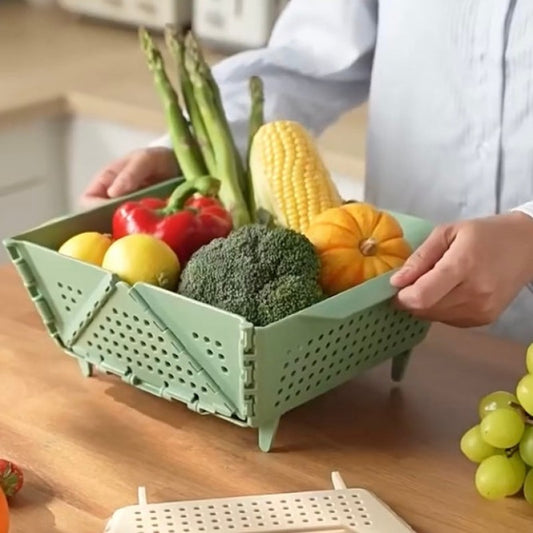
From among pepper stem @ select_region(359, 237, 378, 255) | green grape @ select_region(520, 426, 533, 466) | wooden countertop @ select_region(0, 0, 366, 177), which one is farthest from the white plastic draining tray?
wooden countertop @ select_region(0, 0, 366, 177)

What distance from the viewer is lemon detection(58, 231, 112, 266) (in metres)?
1.02

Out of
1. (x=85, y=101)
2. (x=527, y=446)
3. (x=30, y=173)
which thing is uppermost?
(x=527, y=446)

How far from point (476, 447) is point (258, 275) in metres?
0.21

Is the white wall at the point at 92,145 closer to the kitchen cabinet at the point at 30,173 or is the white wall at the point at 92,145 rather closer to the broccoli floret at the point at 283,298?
the kitchen cabinet at the point at 30,173

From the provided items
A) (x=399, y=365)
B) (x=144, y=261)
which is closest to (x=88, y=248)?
(x=144, y=261)

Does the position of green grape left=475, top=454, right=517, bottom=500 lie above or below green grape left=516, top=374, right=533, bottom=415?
below

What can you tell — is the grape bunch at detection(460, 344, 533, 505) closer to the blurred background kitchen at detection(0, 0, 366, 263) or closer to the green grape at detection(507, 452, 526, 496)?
the green grape at detection(507, 452, 526, 496)

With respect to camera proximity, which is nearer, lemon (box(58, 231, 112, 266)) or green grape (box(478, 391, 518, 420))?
green grape (box(478, 391, 518, 420))

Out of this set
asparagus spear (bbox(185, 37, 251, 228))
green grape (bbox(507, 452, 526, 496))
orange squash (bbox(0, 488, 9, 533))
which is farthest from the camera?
asparagus spear (bbox(185, 37, 251, 228))

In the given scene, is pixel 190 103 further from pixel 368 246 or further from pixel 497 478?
pixel 497 478

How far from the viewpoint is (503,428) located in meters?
0.87

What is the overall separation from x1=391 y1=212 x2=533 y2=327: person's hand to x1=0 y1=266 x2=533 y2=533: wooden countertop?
0.09 meters

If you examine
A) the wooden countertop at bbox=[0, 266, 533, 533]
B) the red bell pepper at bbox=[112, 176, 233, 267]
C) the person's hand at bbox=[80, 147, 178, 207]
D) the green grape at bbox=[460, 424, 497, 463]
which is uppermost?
the red bell pepper at bbox=[112, 176, 233, 267]

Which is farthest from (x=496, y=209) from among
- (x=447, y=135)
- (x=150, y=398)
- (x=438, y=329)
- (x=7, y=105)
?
(x=7, y=105)
